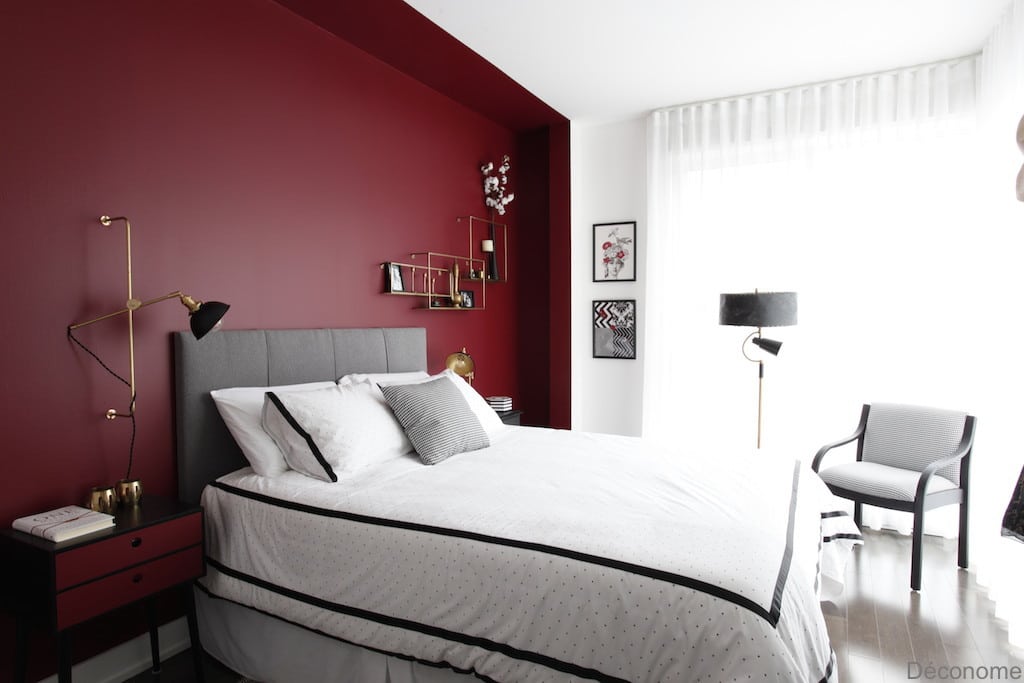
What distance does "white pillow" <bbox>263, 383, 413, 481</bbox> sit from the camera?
2.36 m

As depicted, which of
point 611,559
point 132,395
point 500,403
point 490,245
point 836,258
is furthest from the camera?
point 490,245

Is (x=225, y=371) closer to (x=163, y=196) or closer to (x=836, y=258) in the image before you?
(x=163, y=196)

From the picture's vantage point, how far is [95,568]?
1.78 meters

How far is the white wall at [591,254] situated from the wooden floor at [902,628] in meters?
1.99

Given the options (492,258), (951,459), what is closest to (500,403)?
(492,258)

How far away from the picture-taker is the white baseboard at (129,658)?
2129mm

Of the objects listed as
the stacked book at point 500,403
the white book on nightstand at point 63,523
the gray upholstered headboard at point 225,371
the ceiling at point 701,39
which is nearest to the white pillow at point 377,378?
the gray upholstered headboard at point 225,371

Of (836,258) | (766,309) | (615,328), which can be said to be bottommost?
(615,328)

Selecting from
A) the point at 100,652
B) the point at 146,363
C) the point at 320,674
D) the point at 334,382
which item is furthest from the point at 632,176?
the point at 100,652

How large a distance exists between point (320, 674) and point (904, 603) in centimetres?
256

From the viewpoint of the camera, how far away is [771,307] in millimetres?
3559

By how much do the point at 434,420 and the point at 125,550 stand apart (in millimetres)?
1239

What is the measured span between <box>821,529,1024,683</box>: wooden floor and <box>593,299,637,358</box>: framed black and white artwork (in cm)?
210

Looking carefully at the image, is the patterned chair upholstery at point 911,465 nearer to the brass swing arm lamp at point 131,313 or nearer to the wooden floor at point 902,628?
the wooden floor at point 902,628
